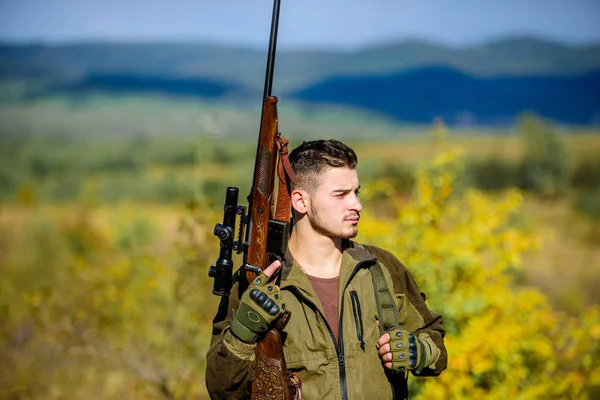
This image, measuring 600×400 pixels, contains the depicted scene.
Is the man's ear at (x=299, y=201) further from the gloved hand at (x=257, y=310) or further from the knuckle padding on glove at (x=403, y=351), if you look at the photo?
the knuckle padding on glove at (x=403, y=351)

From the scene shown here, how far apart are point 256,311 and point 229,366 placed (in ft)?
0.78

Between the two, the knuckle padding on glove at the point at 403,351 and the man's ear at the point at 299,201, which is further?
the man's ear at the point at 299,201

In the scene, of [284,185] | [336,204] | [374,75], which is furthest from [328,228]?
[374,75]

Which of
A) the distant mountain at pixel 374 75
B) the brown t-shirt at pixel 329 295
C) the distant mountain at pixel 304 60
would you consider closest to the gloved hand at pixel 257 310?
the brown t-shirt at pixel 329 295

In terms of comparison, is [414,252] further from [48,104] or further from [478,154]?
[48,104]

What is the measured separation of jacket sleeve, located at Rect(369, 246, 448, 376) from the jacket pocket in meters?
0.22

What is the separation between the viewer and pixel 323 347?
2.57 metres

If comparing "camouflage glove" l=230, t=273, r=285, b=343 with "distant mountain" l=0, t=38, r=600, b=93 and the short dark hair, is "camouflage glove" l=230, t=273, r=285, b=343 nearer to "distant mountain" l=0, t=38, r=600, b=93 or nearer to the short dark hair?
the short dark hair

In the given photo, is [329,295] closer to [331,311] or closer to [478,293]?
[331,311]

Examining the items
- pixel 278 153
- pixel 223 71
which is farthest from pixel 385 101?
pixel 278 153

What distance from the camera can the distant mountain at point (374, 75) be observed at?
24.4m

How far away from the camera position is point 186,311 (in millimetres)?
6512

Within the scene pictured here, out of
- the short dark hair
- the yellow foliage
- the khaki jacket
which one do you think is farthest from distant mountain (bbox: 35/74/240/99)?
the khaki jacket

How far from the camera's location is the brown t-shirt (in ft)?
8.64
